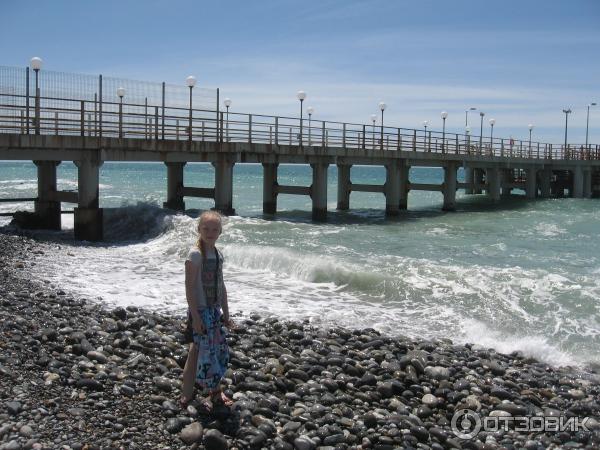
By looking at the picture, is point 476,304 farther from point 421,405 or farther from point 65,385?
point 65,385

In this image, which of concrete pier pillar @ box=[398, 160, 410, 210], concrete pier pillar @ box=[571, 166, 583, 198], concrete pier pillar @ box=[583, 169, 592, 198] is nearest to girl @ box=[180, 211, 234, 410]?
concrete pier pillar @ box=[398, 160, 410, 210]

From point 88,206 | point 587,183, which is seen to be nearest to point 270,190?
point 88,206

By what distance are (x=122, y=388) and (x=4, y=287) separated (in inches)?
216

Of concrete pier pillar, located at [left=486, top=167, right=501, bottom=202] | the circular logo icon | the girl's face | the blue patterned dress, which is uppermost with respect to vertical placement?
concrete pier pillar, located at [left=486, top=167, right=501, bottom=202]

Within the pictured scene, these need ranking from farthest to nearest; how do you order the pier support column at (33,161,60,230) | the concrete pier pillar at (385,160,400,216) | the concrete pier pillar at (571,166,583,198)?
1. the concrete pier pillar at (571,166,583,198)
2. the concrete pier pillar at (385,160,400,216)
3. the pier support column at (33,161,60,230)

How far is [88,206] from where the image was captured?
19344mm

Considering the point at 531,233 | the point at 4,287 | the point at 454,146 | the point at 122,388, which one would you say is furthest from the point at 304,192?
the point at 122,388

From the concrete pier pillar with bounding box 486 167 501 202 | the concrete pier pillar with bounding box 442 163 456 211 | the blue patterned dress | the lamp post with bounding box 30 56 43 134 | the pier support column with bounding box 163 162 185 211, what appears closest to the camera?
the blue patterned dress

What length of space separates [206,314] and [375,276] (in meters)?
7.94

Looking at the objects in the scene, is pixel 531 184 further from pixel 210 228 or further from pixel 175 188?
pixel 210 228

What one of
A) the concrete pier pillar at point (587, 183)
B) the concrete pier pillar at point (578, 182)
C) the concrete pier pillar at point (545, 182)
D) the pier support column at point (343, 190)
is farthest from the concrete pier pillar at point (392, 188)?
the concrete pier pillar at point (587, 183)

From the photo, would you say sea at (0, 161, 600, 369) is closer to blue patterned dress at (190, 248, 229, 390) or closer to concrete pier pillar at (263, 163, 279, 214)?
concrete pier pillar at (263, 163, 279, 214)

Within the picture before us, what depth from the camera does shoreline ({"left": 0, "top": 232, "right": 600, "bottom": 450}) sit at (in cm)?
571

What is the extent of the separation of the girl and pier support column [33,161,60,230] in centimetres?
1672
